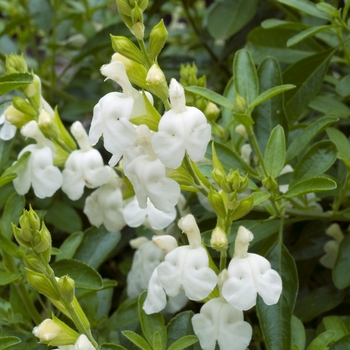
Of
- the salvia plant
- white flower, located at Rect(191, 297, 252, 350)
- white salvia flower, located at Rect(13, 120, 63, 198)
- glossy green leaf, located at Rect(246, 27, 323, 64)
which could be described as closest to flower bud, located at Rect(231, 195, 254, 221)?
the salvia plant

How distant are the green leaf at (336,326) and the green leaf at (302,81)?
35 centimetres

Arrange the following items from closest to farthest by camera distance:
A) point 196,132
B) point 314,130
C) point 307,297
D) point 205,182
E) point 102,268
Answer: point 196,132 < point 205,182 < point 314,130 < point 307,297 < point 102,268

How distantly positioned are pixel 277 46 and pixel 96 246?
0.52 metres

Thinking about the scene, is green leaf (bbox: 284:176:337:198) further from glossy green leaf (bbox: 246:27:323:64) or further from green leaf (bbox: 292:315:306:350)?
glossy green leaf (bbox: 246:27:323:64)

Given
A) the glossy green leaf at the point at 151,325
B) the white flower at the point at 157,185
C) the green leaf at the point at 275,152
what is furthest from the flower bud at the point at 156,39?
the glossy green leaf at the point at 151,325

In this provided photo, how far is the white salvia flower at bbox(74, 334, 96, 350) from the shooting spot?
24.5 inches

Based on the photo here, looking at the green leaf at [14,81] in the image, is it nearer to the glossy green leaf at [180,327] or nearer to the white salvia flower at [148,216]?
the white salvia flower at [148,216]

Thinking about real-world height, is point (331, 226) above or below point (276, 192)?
below

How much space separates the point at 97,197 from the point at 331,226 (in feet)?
1.31

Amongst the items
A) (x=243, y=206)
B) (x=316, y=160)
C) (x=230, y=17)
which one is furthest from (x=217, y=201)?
(x=230, y=17)

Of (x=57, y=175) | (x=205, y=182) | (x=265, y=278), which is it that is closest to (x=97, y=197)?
(x=57, y=175)

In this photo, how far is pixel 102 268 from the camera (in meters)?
1.34

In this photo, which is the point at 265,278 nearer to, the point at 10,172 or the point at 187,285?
the point at 187,285

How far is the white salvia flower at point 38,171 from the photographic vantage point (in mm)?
865
